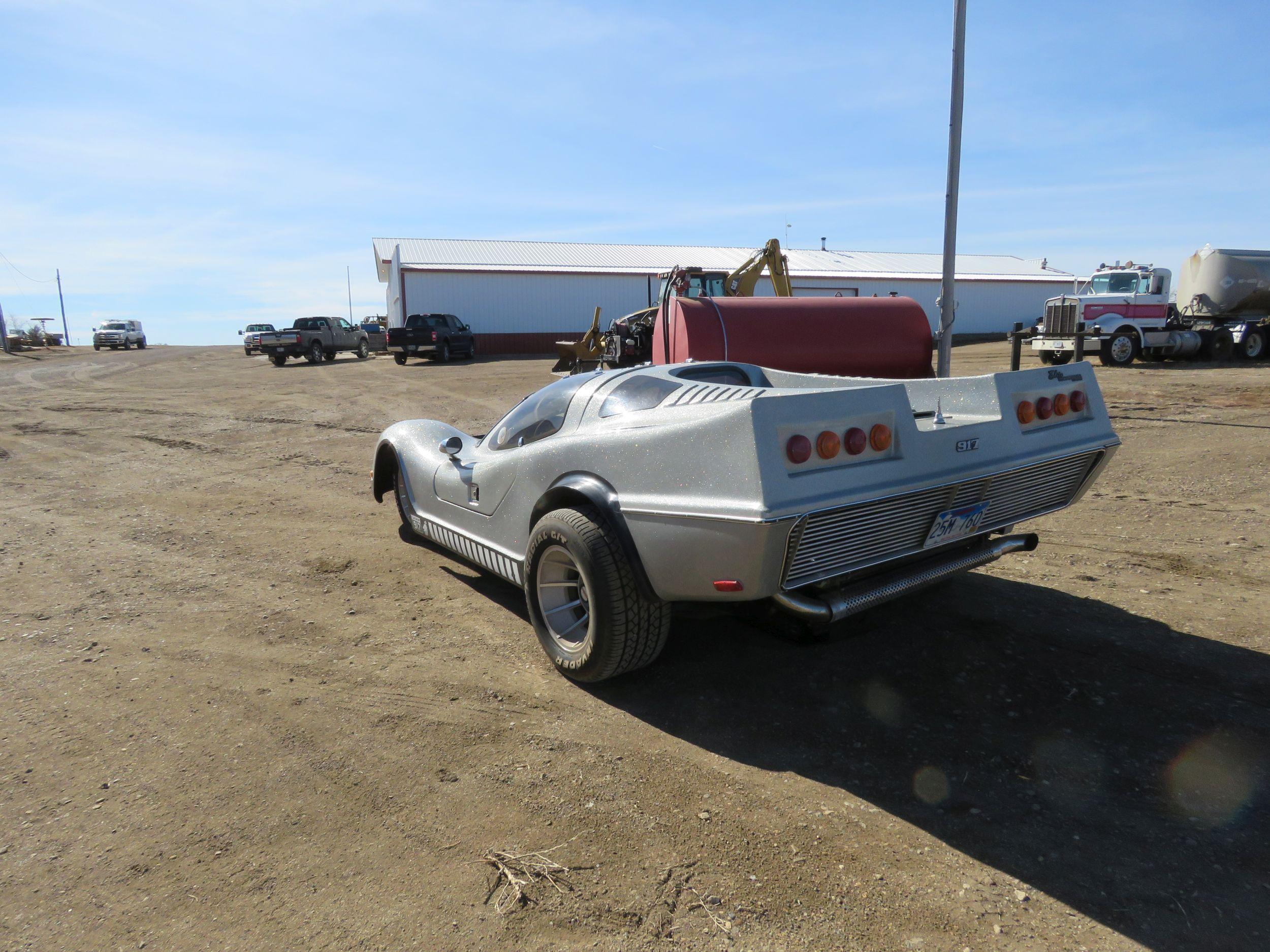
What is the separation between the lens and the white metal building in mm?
35438

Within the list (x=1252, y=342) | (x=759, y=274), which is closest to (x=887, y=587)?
(x=759, y=274)

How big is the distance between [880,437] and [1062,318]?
63.0ft

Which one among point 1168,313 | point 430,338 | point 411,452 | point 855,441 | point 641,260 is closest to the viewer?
point 855,441

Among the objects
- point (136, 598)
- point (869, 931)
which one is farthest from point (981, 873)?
point (136, 598)

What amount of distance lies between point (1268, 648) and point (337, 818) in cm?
412

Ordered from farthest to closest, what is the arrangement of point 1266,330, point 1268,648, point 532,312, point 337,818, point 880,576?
1. point 532,312
2. point 1266,330
3. point 1268,648
4. point 880,576
5. point 337,818

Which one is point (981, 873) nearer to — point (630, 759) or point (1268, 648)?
point (630, 759)

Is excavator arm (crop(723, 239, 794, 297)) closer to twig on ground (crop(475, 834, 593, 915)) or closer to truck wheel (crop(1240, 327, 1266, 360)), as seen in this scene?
truck wheel (crop(1240, 327, 1266, 360))

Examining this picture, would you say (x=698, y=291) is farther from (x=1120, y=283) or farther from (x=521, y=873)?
(x=521, y=873)

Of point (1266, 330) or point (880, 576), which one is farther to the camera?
point (1266, 330)

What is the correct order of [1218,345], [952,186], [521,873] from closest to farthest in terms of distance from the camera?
[521,873] → [952,186] → [1218,345]

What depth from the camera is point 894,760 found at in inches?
117

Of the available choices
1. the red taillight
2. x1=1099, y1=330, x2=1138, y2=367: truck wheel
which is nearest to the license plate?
the red taillight

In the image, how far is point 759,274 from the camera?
1788cm
